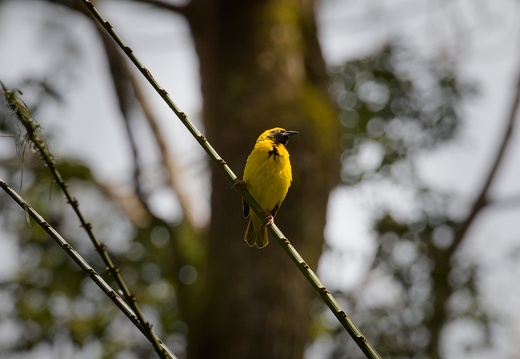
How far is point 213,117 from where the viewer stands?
19.0 ft

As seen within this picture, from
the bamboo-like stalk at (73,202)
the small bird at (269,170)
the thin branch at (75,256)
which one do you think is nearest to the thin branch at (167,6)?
the small bird at (269,170)

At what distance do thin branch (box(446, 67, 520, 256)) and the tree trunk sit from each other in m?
2.24

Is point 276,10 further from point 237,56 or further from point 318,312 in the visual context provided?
point 318,312

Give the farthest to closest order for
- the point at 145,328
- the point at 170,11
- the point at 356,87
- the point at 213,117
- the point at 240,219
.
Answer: the point at 356,87 → the point at 170,11 → the point at 213,117 → the point at 240,219 → the point at 145,328

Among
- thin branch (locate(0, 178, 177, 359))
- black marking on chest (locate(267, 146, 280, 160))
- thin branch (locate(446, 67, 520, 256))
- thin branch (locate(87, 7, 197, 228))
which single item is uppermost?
thin branch (locate(87, 7, 197, 228))

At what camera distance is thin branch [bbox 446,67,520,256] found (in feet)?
24.5

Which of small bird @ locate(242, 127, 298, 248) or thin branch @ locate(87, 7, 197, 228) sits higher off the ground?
thin branch @ locate(87, 7, 197, 228)

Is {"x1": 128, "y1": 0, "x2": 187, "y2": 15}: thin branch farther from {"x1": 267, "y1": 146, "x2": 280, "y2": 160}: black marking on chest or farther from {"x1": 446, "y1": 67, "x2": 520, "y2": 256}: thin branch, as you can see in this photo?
{"x1": 267, "y1": 146, "x2": 280, "y2": 160}: black marking on chest

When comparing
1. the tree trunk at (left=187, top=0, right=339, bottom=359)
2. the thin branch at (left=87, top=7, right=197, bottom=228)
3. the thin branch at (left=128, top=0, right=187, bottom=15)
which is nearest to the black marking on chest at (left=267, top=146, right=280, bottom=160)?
the tree trunk at (left=187, top=0, right=339, bottom=359)

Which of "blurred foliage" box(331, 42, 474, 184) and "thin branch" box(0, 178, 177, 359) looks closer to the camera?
"thin branch" box(0, 178, 177, 359)

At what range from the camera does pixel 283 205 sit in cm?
521

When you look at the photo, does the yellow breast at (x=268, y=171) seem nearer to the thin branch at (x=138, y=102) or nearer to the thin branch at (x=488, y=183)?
the thin branch at (x=138, y=102)

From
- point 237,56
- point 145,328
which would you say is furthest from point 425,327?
point 145,328

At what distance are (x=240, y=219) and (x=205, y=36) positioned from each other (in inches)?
78.9
